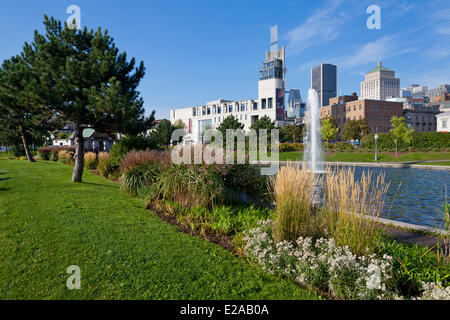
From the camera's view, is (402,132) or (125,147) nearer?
(125,147)

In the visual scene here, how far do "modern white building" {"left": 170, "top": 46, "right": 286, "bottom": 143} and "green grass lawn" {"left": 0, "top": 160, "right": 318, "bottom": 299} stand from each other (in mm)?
61739

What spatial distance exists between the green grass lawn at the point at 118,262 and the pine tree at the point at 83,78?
4.72 meters

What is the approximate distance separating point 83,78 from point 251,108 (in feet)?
230

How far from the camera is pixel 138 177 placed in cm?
838

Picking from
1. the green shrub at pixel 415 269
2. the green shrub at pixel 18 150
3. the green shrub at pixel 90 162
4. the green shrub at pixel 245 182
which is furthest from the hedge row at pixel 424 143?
the green shrub at pixel 18 150

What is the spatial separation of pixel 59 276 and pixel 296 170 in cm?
335

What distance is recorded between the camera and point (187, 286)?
2857 millimetres

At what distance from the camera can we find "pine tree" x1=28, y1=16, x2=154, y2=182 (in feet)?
29.8

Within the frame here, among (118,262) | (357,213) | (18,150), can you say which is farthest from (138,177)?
(18,150)

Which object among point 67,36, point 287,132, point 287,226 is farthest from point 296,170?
point 287,132

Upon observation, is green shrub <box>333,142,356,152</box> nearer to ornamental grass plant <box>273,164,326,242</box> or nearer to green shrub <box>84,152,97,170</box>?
green shrub <box>84,152,97,170</box>

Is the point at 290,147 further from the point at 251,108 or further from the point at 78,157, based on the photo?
the point at 251,108

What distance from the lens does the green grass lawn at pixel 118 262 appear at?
2771 millimetres
